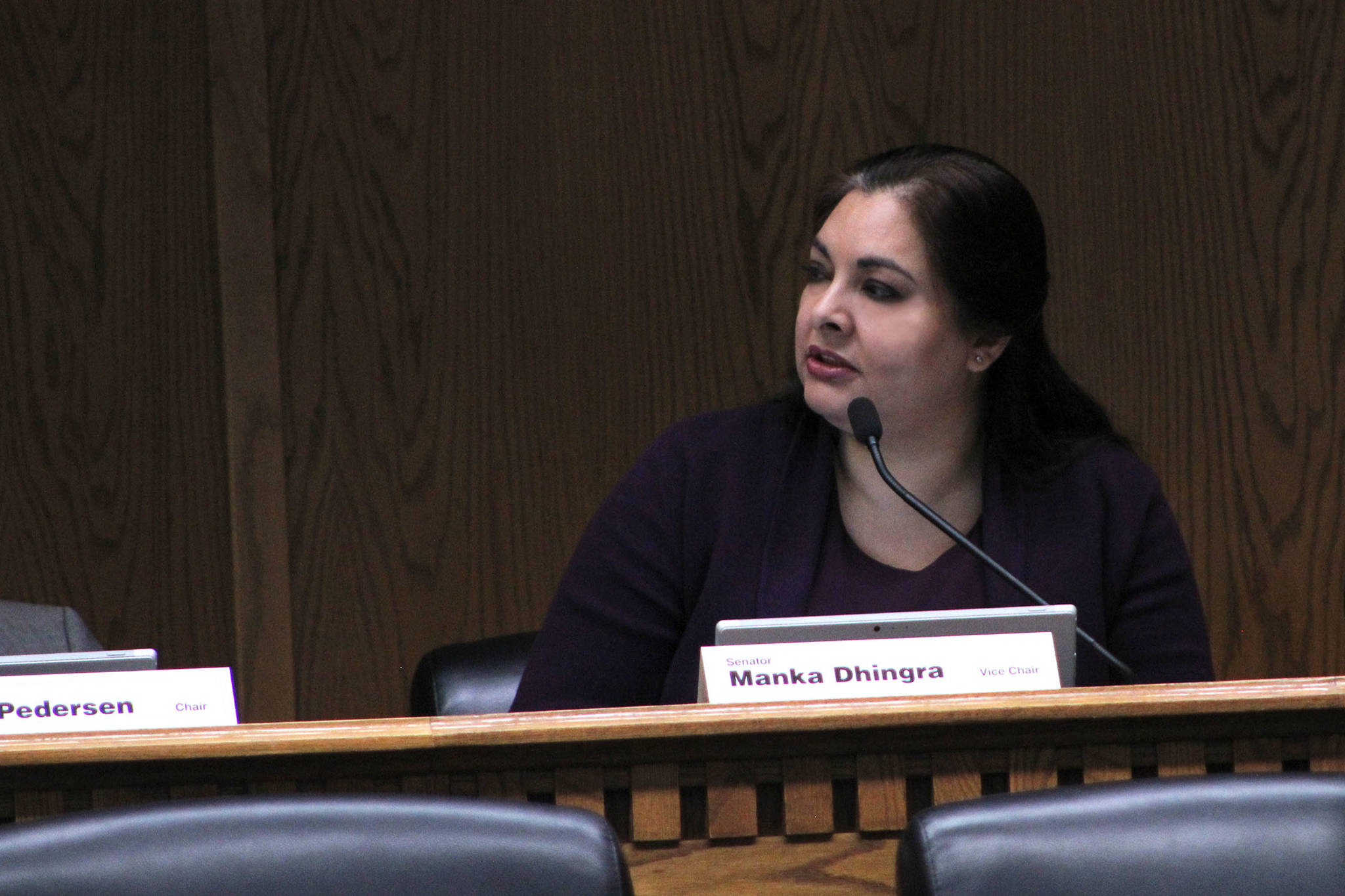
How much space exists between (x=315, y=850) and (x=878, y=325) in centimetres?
121

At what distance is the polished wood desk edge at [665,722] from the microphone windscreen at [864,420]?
543mm

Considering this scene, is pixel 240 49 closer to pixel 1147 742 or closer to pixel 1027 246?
pixel 1027 246

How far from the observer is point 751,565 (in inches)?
77.0

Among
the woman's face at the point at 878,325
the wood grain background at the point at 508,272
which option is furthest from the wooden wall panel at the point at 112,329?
the woman's face at the point at 878,325

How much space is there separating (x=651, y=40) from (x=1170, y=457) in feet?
3.74

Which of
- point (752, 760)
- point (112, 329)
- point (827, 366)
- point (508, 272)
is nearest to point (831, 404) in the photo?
point (827, 366)

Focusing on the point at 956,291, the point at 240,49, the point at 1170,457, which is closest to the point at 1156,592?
the point at 956,291

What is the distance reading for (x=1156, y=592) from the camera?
199cm

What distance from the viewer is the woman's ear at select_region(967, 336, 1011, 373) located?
208 cm

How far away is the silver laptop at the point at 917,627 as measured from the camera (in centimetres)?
Answer: 141

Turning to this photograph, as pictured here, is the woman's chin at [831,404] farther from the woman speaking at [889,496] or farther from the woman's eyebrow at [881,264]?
the woman's eyebrow at [881,264]

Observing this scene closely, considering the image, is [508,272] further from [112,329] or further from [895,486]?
[895,486]

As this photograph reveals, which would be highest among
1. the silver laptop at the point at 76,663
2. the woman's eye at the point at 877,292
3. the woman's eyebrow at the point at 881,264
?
the woman's eyebrow at the point at 881,264

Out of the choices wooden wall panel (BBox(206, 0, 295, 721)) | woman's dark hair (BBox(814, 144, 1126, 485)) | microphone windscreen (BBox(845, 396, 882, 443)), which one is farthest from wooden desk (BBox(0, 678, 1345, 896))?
wooden wall panel (BBox(206, 0, 295, 721))
